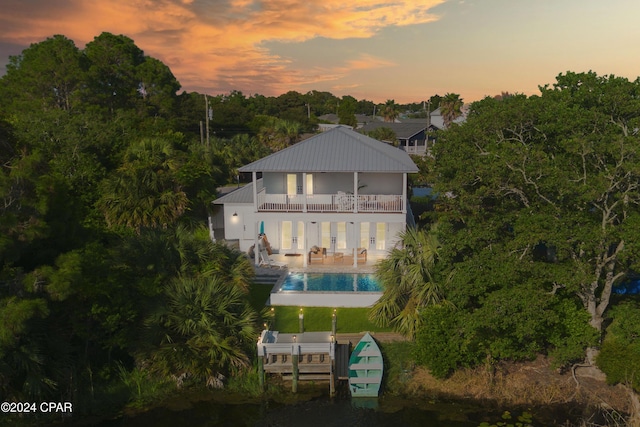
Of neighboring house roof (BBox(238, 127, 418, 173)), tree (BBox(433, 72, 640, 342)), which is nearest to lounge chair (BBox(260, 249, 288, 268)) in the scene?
neighboring house roof (BBox(238, 127, 418, 173))

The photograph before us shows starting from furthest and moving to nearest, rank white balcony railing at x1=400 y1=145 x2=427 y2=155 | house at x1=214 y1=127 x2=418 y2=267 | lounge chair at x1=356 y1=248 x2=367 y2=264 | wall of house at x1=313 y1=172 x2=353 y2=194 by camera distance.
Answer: white balcony railing at x1=400 y1=145 x2=427 y2=155 → wall of house at x1=313 y1=172 x2=353 y2=194 → lounge chair at x1=356 y1=248 x2=367 y2=264 → house at x1=214 y1=127 x2=418 y2=267

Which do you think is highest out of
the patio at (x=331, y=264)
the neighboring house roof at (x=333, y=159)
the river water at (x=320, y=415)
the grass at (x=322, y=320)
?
the neighboring house roof at (x=333, y=159)

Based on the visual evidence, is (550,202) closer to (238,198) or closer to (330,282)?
(330,282)

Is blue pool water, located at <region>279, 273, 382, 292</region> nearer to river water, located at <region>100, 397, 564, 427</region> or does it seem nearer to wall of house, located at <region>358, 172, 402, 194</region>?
wall of house, located at <region>358, 172, 402, 194</region>

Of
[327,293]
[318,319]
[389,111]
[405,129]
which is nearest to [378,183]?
[327,293]

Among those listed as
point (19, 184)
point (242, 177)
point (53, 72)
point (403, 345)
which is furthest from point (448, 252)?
point (53, 72)

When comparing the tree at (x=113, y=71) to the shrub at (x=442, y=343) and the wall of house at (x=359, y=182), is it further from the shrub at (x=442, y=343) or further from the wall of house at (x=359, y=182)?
the shrub at (x=442, y=343)

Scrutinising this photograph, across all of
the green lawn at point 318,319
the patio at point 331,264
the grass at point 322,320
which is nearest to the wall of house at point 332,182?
the patio at point 331,264
